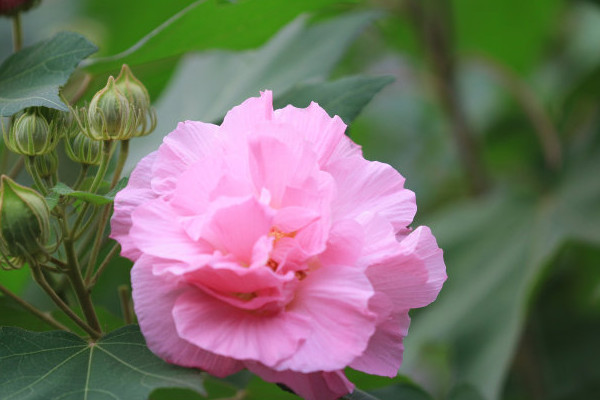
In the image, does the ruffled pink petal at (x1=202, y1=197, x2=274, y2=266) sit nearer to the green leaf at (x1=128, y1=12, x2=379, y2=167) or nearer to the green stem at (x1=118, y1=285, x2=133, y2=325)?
the green stem at (x1=118, y1=285, x2=133, y2=325)

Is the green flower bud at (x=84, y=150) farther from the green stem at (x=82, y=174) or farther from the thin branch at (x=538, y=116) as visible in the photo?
the thin branch at (x=538, y=116)

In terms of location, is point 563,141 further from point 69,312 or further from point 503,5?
point 69,312

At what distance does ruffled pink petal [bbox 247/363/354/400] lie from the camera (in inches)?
15.7

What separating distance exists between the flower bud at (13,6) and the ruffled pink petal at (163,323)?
375mm

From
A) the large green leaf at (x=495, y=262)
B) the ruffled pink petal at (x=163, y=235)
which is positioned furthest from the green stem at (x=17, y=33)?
the large green leaf at (x=495, y=262)

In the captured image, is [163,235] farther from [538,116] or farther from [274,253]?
[538,116]

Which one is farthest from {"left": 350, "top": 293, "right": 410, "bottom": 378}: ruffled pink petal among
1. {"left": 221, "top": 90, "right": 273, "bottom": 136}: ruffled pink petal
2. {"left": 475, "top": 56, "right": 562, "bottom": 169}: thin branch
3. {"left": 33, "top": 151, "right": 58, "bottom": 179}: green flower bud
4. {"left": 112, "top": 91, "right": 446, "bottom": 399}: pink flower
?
{"left": 475, "top": 56, "right": 562, "bottom": 169}: thin branch

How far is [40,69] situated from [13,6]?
0.15 meters

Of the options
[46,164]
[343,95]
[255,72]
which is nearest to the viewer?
[46,164]

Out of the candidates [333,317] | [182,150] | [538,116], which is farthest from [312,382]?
[538,116]

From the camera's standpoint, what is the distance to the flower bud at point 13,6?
0.68 m

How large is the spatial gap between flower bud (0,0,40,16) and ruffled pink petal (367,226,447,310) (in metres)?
0.43

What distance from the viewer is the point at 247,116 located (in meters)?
0.45

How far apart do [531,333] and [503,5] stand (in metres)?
0.70
